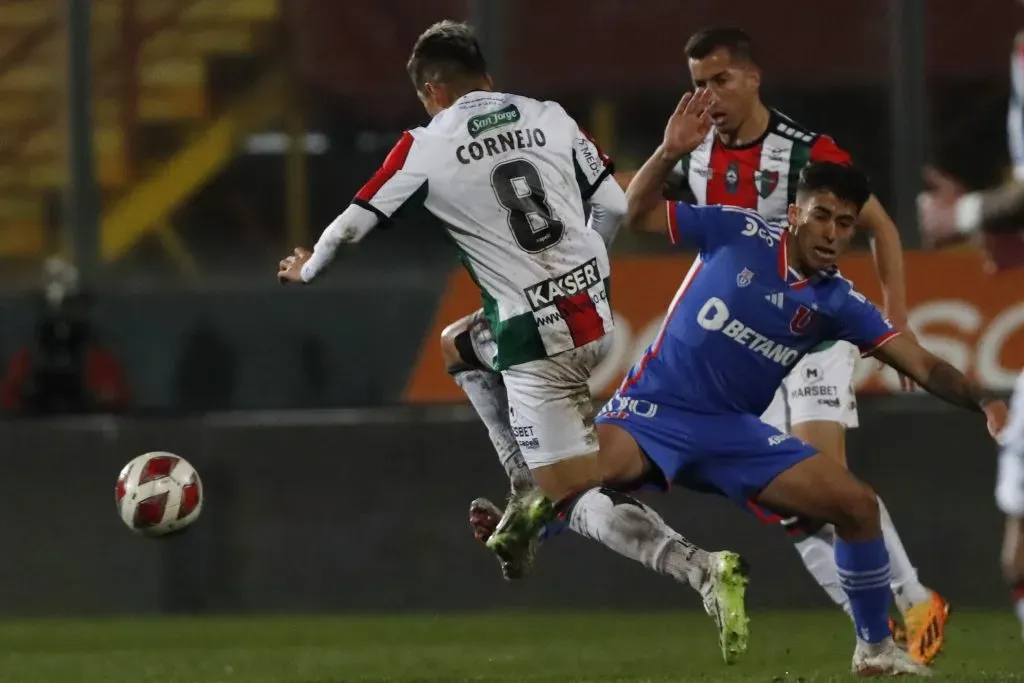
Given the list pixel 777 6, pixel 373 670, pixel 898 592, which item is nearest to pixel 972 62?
pixel 777 6

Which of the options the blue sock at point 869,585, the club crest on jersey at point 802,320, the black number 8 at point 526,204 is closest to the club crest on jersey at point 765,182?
the club crest on jersey at point 802,320

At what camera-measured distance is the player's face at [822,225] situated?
6.57 meters

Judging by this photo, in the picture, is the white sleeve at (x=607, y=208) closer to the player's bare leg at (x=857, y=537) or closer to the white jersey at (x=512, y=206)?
the white jersey at (x=512, y=206)

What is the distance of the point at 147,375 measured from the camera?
40.3 feet

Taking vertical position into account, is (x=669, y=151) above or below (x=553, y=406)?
above

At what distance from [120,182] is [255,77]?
1095mm

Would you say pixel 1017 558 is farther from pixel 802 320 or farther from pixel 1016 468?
pixel 802 320

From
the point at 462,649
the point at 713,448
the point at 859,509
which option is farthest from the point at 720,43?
the point at 462,649

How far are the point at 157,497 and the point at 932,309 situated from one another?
508 cm

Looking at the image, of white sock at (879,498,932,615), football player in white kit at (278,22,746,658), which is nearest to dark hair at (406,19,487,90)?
football player in white kit at (278,22,746,658)

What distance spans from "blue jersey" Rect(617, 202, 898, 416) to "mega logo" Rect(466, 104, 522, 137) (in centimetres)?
74

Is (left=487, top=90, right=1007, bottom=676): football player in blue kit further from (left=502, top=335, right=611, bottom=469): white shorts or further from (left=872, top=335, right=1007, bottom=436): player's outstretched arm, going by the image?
(left=502, top=335, right=611, bottom=469): white shorts

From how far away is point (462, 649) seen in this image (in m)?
8.59

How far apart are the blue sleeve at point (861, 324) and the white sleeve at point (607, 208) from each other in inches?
32.9
